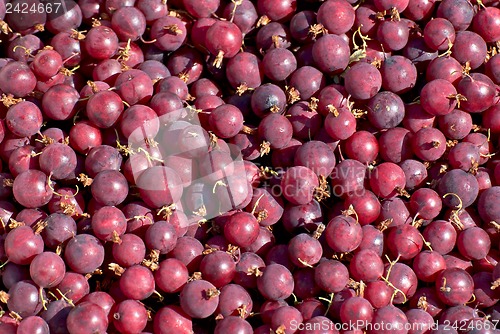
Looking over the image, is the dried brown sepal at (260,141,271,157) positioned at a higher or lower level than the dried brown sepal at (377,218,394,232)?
higher

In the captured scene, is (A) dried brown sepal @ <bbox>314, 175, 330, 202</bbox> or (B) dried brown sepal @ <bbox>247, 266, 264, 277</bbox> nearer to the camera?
(B) dried brown sepal @ <bbox>247, 266, 264, 277</bbox>

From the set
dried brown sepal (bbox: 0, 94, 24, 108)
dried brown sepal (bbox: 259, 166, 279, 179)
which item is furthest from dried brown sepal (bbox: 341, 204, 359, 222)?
dried brown sepal (bbox: 0, 94, 24, 108)

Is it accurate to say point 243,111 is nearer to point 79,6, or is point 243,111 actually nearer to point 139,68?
point 139,68

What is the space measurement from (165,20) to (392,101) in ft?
2.89

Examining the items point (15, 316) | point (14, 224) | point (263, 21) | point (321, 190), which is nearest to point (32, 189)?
point (14, 224)

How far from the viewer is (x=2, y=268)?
1827 mm

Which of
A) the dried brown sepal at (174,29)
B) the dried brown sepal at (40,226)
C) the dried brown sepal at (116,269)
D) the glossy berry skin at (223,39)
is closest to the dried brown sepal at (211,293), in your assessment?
the dried brown sepal at (116,269)

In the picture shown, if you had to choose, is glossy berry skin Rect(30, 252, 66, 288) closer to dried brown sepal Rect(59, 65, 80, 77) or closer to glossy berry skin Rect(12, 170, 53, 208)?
glossy berry skin Rect(12, 170, 53, 208)

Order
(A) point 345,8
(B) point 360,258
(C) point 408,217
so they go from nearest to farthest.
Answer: (B) point 360,258 → (C) point 408,217 → (A) point 345,8

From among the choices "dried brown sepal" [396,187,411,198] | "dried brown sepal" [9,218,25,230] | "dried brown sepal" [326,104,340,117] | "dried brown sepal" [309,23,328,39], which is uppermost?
"dried brown sepal" [309,23,328,39]

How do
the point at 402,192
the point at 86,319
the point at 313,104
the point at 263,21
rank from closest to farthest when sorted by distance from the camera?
1. the point at 86,319
2. the point at 402,192
3. the point at 313,104
4. the point at 263,21

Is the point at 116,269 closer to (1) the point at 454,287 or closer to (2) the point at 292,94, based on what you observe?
(2) the point at 292,94

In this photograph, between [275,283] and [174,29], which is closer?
[275,283]

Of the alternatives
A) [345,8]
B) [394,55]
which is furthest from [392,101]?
[345,8]
